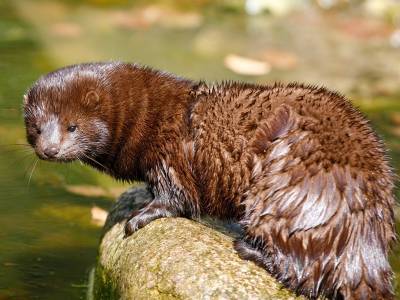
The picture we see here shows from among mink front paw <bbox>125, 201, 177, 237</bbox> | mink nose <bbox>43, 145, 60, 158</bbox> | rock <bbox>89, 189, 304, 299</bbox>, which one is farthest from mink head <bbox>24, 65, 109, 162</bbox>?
rock <bbox>89, 189, 304, 299</bbox>

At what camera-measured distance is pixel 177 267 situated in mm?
4691

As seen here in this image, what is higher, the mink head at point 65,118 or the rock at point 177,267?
the mink head at point 65,118

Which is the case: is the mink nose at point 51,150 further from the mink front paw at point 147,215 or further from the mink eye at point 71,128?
the mink front paw at point 147,215

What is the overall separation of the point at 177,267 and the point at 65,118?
48.0 inches

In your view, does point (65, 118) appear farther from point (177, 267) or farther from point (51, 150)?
point (177, 267)

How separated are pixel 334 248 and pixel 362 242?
0.46ft

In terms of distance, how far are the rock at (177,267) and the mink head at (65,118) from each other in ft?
2.00

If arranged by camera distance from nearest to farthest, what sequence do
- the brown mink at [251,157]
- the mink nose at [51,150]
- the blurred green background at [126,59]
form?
1. the brown mink at [251,157]
2. the mink nose at [51,150]
3. the blurred green background at [126,59]

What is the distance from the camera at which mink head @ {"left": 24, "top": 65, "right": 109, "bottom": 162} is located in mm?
5316

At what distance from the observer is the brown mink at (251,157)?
14.5ft

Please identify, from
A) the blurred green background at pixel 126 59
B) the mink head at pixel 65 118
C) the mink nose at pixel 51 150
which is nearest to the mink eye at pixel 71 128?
the mink head at pixel 65 118

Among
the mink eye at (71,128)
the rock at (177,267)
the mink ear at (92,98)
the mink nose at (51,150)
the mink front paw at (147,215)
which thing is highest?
the mink ear at (92,98)

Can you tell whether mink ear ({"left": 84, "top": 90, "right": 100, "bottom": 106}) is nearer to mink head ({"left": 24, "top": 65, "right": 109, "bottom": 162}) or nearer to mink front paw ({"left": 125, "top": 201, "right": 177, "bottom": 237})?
mink head ({"left": 24, "top": 65, "right": 109, "bottom": 162})

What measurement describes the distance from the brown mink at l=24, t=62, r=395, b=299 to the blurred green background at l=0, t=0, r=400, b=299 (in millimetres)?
800
